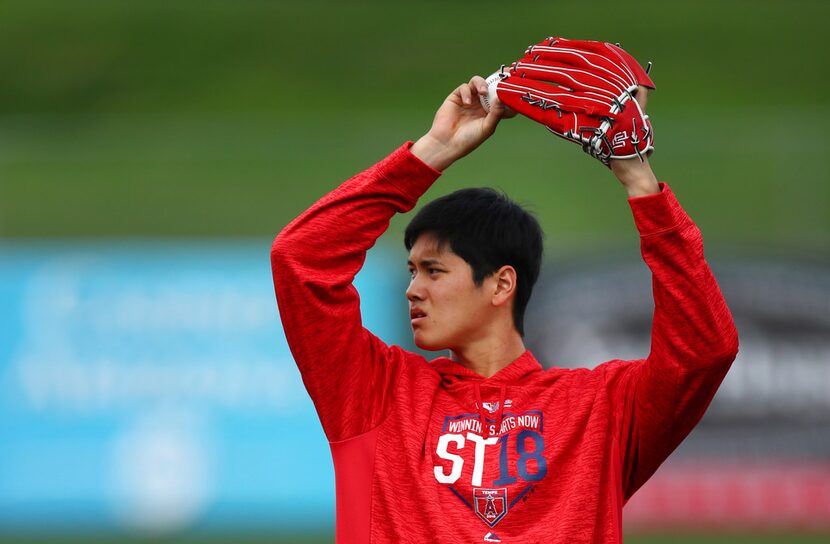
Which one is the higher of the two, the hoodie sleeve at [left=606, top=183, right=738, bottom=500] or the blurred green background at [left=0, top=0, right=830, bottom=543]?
the blurred green background at [left=0, top=0, right=830, bottom=543]

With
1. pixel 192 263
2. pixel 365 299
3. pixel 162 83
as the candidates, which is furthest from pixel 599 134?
pixel 162 83

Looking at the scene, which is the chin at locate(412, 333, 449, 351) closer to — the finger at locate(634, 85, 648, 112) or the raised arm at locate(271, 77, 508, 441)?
the raised arm at locate(271, 77, 508, 441)

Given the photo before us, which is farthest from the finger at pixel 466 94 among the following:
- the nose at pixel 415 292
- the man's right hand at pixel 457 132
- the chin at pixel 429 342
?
the chin at pixel 429 342

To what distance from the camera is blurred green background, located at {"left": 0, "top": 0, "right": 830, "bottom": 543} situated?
854 cm

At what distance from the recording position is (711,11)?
15.2 metres

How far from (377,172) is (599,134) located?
495 mm

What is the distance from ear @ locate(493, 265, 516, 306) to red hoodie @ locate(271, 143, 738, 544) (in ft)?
0.81

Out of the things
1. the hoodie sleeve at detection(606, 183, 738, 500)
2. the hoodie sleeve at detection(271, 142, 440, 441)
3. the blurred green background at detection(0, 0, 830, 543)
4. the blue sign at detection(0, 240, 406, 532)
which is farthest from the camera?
the blurred green background at detection(0, 0, 830, 543)

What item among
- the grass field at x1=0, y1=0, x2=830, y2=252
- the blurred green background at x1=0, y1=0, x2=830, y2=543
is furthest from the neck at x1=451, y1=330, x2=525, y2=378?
the grass field at x1=0, y1=0, x2=830, y2=252

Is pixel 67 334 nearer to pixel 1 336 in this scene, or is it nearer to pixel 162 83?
pixel 1 336

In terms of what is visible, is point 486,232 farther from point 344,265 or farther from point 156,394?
point 156,394

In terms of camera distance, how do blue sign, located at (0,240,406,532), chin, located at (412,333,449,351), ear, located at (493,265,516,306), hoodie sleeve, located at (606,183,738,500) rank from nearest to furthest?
hoodie sleeve, located at (606,183,738,500) → chin, located at (412,333,449,351) → ear, located at (493,265,516,306) → blue sign, located at (0,240,406,532)

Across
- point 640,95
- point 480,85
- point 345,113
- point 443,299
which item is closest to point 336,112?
point 345,113

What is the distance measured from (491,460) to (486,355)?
14.1 inches
